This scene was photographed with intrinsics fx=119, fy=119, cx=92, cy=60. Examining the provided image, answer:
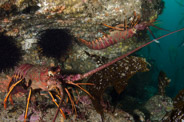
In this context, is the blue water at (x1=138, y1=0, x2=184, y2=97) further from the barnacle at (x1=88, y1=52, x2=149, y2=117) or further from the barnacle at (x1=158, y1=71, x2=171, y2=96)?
the barnacle at (x1=88, y1=52, x2=149, y2=117)

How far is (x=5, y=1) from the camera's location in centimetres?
178

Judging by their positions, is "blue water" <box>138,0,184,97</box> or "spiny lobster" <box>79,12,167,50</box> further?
"blue water" <box>138,0,184,97</box>

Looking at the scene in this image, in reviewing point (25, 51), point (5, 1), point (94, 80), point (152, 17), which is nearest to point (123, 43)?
point (152, 17)

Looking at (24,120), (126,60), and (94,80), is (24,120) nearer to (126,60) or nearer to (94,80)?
(94,80)

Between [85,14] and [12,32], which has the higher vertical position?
[85,14]

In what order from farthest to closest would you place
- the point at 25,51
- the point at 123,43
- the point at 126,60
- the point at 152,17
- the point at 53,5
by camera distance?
the point at 123,43 < the point at 152,17 < the point at 25,51 < the point at 126,60 < the point at 53,5

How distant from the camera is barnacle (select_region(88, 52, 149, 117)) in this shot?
9.32ft

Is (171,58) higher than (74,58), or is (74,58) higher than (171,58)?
(74,58)

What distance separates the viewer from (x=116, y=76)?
3098mm

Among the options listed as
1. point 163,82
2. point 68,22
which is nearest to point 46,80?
point 68,22

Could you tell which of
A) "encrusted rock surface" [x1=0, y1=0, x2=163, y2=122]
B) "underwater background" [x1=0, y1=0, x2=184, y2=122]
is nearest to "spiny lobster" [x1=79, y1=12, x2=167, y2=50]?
"underwater background" [x1=0, y1=0, x2=184, y2=122]

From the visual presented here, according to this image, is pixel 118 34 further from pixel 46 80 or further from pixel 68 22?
pixel 46 80

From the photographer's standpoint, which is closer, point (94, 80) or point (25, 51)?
point (94, 80)

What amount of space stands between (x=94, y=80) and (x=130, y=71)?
995mm
